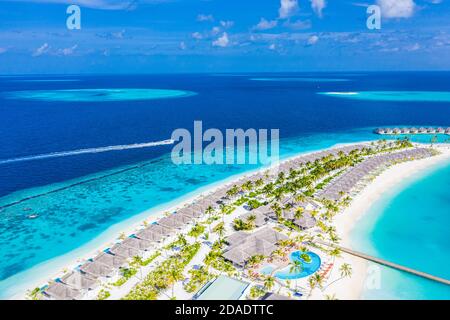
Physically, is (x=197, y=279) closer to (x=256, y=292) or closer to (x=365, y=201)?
(x=256, y=292)

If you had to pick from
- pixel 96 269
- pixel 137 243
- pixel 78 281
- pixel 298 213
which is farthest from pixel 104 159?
pixel 298 213

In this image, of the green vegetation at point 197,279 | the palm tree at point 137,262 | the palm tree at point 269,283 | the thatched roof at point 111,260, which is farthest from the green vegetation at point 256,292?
the thatched roof at point 111,260

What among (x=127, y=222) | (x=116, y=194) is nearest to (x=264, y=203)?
(x=127, y=222)

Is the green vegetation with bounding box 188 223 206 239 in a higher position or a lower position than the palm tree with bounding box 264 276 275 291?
higher

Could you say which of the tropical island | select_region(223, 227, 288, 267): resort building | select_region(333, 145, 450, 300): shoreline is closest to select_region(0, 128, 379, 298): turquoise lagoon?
the tropical island

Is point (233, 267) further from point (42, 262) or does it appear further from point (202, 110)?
point (202, 110)

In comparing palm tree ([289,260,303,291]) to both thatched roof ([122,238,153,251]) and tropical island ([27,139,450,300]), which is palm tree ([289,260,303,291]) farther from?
thatched roof ([122,238,153,251])
